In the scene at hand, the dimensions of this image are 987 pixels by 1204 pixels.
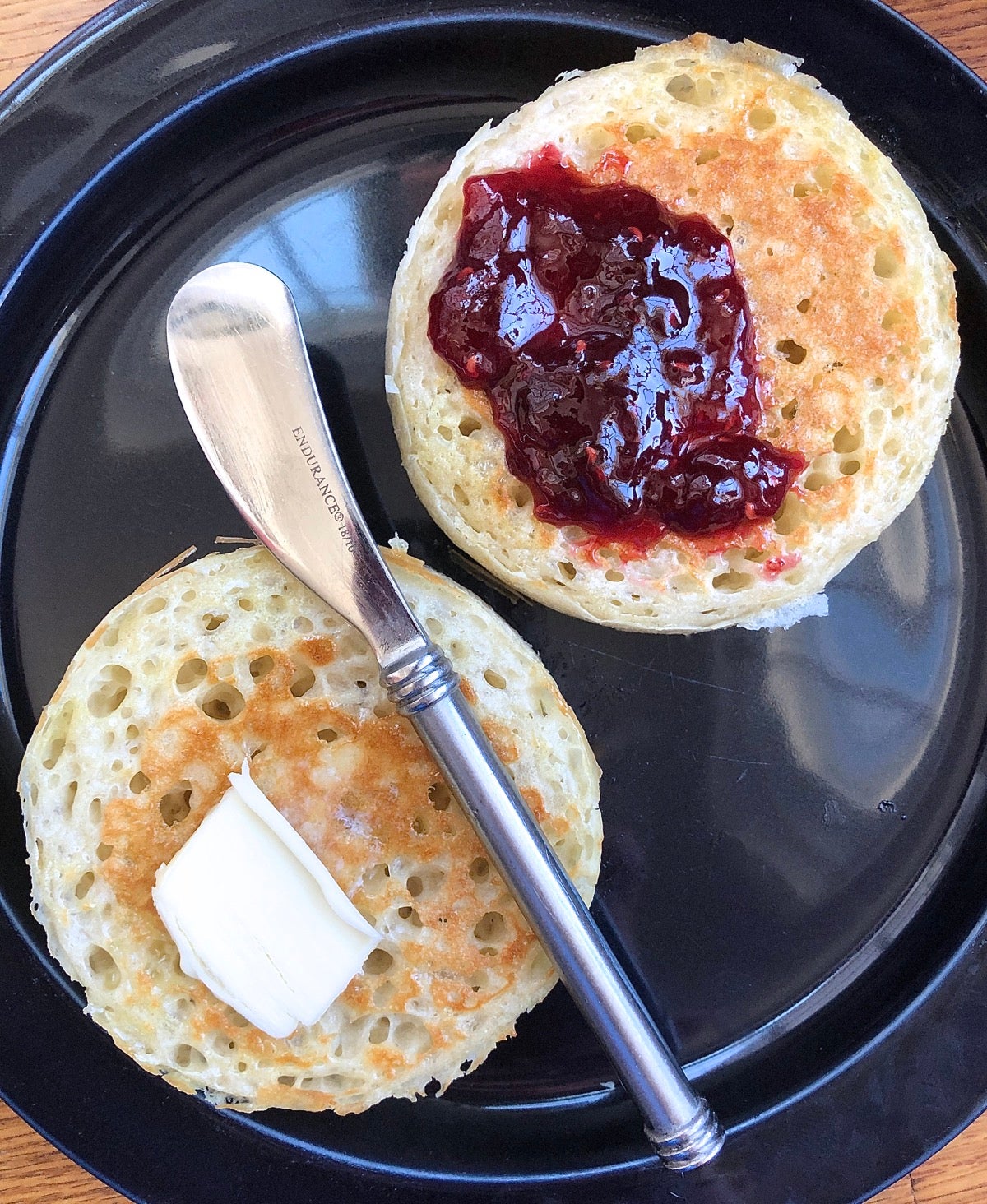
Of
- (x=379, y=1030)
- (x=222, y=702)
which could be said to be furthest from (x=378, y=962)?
(x=222, y=702)

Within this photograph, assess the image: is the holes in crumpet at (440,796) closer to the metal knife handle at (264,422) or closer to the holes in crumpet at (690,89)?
the metal knife handle at (264,422)

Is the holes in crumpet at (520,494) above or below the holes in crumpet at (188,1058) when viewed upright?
above

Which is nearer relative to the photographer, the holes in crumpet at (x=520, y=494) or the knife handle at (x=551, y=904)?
the knife handle at (x=551, y=904)

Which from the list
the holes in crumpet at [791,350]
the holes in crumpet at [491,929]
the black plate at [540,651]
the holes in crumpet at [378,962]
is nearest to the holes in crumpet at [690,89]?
the black plate at [540,651]

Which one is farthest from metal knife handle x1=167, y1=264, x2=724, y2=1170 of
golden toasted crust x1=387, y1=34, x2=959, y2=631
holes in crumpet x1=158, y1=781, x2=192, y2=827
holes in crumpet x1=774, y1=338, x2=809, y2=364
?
holes in crumpet x1=774, y1=338, x2=809, y2=364

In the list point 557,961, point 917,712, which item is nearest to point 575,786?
point 557,961

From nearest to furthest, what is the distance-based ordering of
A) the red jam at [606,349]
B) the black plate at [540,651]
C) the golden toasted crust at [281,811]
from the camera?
the red jam at [606,349], the golden toasted crust at [281,811], the black plate at [540,651]

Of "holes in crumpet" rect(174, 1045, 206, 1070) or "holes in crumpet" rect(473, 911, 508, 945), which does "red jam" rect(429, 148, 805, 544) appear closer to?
"holes in crumpet" rect(473, 911, 508, 945)

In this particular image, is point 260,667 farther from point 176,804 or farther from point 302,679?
point 176,804
